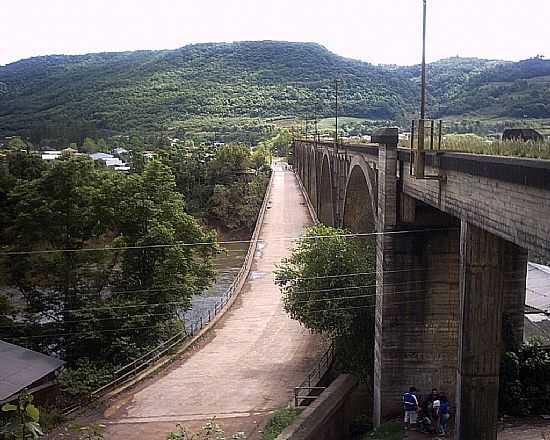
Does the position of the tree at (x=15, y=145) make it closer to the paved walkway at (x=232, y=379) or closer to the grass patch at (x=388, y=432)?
the paved walkway at (x=232, y=379)

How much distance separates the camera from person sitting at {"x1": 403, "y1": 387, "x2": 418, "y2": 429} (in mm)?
15755

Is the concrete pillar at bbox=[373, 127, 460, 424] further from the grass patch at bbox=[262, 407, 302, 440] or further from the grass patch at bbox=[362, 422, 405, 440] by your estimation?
the grass patch at bbox=[262, 407, 302, 440]

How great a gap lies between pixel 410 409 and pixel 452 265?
3975 mm

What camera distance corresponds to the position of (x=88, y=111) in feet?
527

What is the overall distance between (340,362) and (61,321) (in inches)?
480

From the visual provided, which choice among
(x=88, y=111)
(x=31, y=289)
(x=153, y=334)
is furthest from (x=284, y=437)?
(x=88, y=111)

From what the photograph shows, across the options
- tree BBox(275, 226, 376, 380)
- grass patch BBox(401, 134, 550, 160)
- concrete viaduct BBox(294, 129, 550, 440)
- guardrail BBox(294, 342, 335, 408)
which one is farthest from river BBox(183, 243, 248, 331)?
grass patch BBox(401, 134, 550, 160)

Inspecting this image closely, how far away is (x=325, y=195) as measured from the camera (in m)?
46.2

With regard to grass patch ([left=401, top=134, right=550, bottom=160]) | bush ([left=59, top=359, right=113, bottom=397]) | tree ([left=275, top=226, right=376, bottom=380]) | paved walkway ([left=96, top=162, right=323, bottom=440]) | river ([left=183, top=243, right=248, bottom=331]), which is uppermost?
grass patch ([left=401, top=134, right=550, bottom=160])

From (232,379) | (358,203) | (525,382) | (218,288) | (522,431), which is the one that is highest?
(358,203)

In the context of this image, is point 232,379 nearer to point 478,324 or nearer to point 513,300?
point 513,300

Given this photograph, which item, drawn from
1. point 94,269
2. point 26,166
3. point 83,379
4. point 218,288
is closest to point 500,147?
point 83,379

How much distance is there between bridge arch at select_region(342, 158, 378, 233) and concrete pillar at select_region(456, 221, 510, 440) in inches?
456

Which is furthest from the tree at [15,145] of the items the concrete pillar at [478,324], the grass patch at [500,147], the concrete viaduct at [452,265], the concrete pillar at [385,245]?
the concrete pillar at [478,324]
